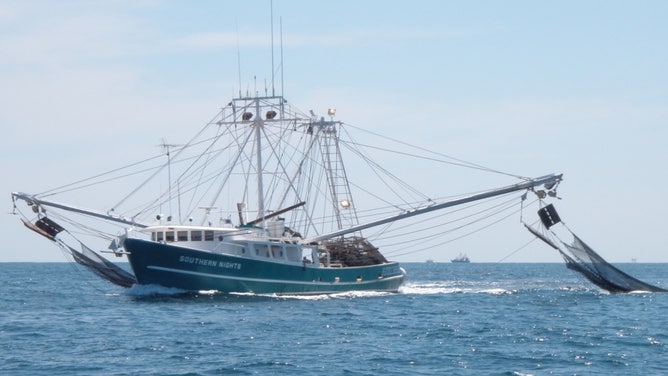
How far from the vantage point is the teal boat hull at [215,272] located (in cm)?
5144

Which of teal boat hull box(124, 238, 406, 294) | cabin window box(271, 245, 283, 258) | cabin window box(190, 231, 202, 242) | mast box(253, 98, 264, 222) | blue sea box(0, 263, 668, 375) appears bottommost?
blue sea box(0, 263, 668, 375)

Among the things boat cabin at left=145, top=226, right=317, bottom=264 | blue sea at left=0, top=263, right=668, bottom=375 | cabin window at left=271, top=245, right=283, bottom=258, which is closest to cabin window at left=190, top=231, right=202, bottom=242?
boat cabin at left=145, top=226, right=317, bottom=264

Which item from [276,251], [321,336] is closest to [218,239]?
[276,251]

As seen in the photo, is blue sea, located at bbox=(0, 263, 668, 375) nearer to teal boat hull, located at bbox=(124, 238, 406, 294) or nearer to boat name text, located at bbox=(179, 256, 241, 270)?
teal boat hull, located at bbox=(124, 238, 406, 294)

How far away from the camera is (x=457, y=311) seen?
1977 inches

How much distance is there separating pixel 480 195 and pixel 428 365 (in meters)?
29.9

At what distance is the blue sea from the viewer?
3020 centimetres

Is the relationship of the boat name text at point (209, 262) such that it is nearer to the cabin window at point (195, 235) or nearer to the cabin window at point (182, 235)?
the cabin window at point (195, 235)

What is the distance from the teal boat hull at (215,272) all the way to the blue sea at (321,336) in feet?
2.39

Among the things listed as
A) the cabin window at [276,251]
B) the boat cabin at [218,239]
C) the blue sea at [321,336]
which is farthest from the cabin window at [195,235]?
the cabin window at [276,251]

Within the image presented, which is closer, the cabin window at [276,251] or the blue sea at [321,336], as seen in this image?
the blue sea at [321,336]

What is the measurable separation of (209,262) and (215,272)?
672 millimetres

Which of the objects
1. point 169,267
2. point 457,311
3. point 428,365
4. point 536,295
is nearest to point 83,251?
point 169,267

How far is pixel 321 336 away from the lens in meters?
37.4
